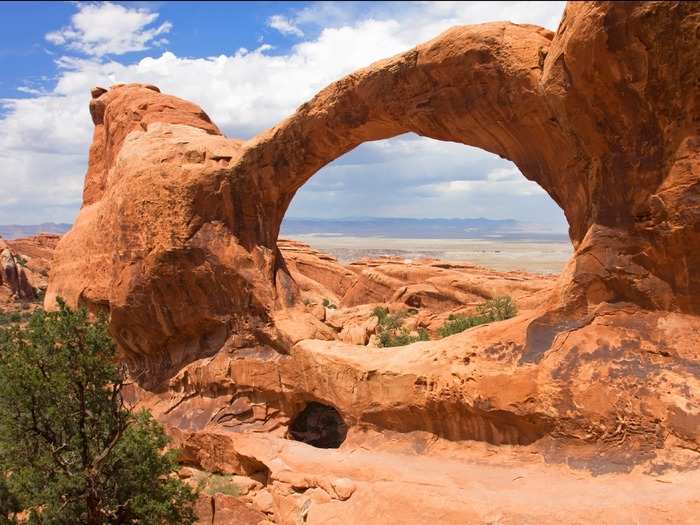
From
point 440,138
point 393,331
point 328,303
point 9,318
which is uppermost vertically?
point 440,138

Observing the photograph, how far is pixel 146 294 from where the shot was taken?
11.7 m

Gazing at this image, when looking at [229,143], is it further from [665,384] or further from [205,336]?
[665,384]

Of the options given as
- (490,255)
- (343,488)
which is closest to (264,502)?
(343,488)

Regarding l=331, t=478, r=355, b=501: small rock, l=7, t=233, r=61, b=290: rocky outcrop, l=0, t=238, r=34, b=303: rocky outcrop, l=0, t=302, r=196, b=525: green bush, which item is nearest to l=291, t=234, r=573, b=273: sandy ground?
l=7, t=233, r=61, b=290: rocky outcrop

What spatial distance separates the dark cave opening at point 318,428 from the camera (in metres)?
11.5

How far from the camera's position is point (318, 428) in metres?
11.9

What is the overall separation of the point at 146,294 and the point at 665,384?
371 inches

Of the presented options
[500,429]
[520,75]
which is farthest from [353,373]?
[520,75]

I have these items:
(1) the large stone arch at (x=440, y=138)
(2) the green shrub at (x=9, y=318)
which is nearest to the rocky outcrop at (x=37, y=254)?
(2) the green shrub at (x=9, y=318)

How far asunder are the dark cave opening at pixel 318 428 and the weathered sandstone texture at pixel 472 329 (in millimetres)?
95

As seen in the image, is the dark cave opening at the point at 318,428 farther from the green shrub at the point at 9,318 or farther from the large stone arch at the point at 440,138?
the green shrub at the point at 9,318

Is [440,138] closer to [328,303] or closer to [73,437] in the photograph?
[73,437]

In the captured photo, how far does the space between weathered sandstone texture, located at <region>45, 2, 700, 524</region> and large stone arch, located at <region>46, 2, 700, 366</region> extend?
1.2 inches

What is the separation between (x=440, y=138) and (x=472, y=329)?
3493 mm
